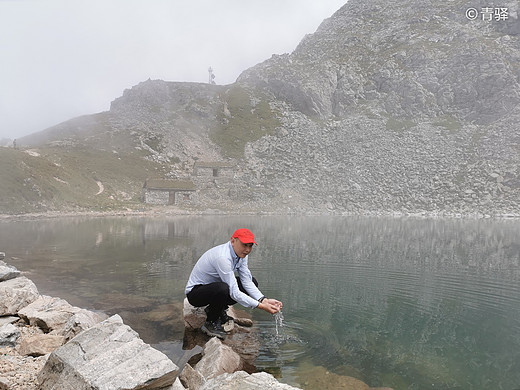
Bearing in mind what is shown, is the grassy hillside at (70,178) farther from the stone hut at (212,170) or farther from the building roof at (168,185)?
the stone hut at (212,170)

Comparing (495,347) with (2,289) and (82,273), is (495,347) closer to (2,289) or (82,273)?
(2,289)

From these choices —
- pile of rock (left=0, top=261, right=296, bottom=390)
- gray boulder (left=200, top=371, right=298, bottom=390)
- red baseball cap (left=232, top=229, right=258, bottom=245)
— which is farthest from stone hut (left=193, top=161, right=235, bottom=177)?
gray boulder (left=200, top=371, right=298, bottom=390)

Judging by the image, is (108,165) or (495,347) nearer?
(495,347)

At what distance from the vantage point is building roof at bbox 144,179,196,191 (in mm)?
74250

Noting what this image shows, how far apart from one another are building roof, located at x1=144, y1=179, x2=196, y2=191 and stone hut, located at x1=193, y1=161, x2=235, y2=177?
8.75 m

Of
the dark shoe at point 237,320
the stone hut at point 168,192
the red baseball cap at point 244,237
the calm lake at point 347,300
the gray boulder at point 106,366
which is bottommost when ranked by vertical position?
the stone hut at point 168,192

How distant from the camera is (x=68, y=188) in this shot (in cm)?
6400

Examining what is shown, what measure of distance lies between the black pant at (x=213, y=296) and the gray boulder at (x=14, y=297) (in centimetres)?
468

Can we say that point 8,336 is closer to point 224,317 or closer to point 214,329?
point 214,329

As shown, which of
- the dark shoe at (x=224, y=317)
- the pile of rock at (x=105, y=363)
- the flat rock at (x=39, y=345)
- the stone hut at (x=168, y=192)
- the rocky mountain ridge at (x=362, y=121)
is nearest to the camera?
the pile of rock at (x=105, y=363)

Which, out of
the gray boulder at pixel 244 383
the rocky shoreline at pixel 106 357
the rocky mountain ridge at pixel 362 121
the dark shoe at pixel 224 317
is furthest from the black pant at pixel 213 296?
the rocky mountain ridge at pixel 362 121

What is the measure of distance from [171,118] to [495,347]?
372 feet

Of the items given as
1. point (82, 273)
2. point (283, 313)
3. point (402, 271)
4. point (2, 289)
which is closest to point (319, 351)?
point (283, 313)

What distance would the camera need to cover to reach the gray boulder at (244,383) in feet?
16.6
